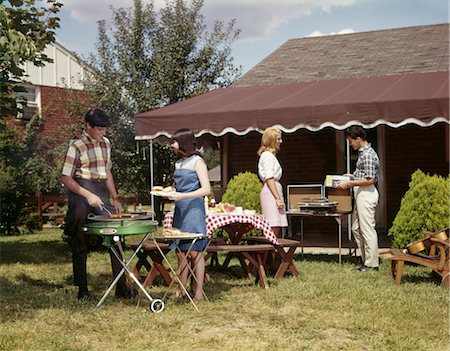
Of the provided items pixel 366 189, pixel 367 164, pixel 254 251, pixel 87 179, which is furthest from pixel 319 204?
pixel 87 179

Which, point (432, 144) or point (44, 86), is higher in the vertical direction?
point (44, 86)

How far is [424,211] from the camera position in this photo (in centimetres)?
889

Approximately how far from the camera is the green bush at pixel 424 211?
8820 millimetres

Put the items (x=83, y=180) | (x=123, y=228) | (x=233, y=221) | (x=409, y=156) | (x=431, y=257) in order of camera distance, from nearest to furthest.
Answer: (x=123, y=228), (x=83, y=180), (x=431, y=257), (x=233, y=221), (x=409, y=156)

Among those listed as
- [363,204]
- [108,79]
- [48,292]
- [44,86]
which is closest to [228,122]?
[363,204]

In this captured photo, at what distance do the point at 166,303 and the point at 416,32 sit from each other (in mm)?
12169

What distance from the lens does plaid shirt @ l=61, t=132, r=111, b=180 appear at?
6.73 metres

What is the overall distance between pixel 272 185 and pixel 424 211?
210 cm

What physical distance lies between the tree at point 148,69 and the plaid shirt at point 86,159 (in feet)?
43.4

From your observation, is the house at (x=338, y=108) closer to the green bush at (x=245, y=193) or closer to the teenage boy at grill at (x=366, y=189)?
the green bush at (x=245, y=193)

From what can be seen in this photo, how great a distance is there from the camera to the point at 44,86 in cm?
2500

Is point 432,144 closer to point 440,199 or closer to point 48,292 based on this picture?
point 440,199

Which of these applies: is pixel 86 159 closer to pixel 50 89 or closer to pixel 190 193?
pixel 190 193

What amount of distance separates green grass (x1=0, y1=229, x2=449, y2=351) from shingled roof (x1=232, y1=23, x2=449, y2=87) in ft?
21.6
